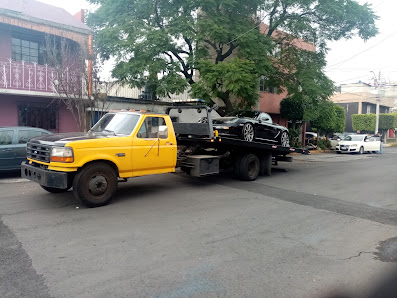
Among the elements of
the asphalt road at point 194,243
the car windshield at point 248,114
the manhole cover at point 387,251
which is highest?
the car windshield at point 248,114

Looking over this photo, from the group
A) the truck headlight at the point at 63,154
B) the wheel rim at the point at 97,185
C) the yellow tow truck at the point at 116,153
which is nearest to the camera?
the truck headlight at the point at 63,154

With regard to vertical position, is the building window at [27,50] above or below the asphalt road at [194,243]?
above

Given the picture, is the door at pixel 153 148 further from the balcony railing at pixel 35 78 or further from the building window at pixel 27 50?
the building window at pixel 27 50

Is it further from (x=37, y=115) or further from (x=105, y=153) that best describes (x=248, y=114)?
(x=37, y=115)

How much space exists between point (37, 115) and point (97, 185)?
9.85 meters

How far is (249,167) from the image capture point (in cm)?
1045

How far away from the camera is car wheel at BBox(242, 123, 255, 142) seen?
34.1 ft

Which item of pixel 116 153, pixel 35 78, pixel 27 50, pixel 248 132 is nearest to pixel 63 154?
pixel 116 153

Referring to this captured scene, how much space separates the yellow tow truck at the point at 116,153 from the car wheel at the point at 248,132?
28.8 inches

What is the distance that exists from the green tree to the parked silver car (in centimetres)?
501

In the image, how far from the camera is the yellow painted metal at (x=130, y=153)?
621 centimetres

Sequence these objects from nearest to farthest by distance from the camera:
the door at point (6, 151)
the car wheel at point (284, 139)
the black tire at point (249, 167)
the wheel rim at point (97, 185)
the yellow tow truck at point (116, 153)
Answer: the yellow tow truck at point (116, 153)
the wheel rim at point (97, 185)
the door at point (6, 151)
the black tire at point (249, 167)
the car wheel at point (284, 139)

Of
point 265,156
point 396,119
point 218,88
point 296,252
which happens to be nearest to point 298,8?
point 218,88

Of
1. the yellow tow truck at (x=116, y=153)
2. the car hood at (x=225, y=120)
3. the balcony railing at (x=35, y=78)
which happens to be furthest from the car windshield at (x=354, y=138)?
the balcony railing at (x=35, y=78)
